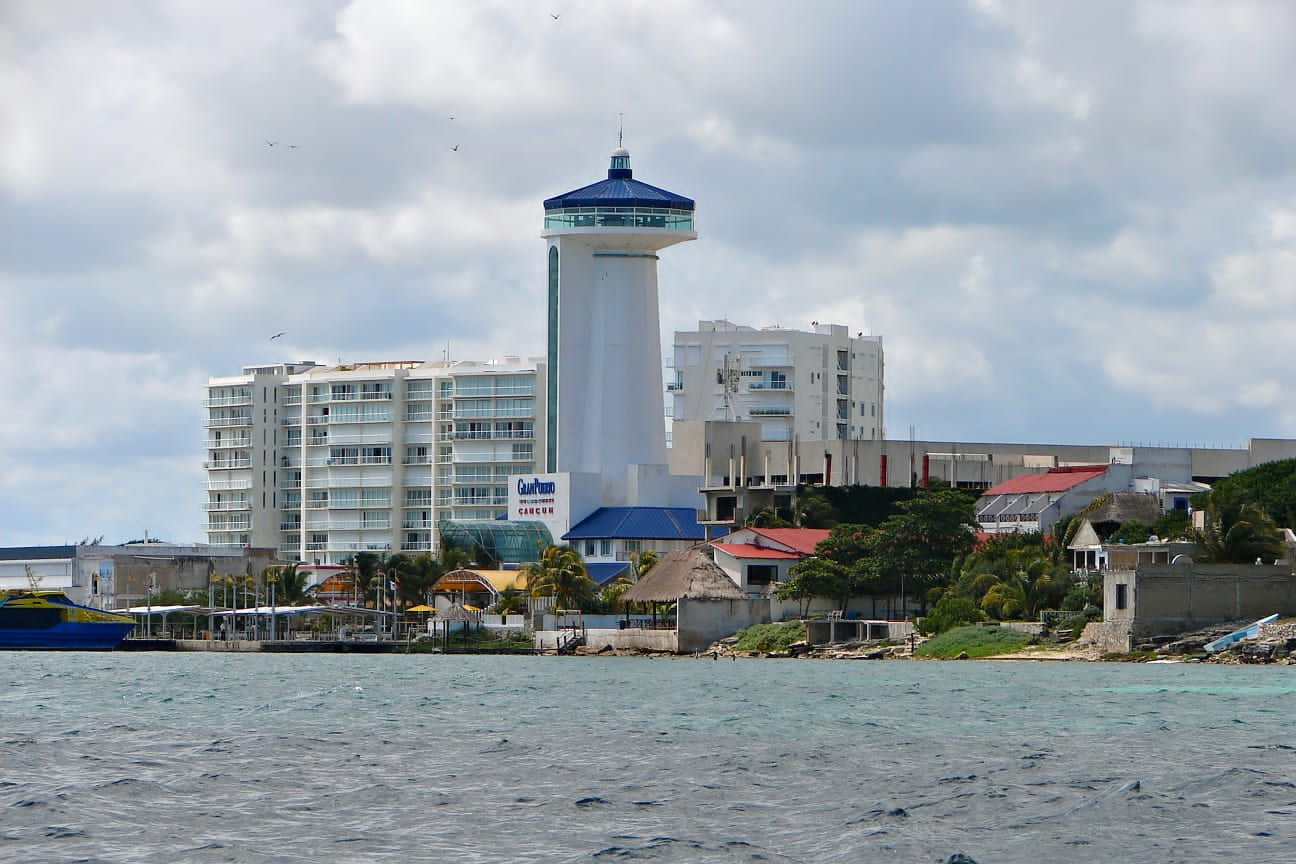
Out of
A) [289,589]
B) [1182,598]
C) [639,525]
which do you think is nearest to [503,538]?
[639,525]

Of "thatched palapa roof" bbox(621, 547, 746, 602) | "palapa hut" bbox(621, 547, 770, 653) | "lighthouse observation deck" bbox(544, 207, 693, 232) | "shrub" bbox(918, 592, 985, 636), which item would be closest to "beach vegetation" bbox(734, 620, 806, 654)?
"palapa hut" bbox(621, 547, 770, 653)

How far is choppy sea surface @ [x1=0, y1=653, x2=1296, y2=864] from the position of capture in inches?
1204

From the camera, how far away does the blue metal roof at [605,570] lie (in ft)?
434

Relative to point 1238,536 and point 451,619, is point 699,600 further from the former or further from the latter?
point 1238,536

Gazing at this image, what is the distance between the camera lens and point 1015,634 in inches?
3548

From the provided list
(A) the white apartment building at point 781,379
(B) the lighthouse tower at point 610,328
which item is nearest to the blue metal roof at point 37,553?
(B) the lighthouse tower at point 610,328

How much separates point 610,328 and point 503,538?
15.0 metres

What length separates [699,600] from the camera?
105062 mm

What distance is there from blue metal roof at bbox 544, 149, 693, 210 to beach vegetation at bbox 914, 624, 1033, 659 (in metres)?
53.2

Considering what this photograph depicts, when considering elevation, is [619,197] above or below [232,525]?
above

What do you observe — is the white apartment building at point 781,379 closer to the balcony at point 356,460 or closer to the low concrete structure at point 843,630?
the balcony at point 356,460

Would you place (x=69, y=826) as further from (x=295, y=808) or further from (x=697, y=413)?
(x=697, y=413)

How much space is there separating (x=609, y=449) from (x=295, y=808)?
10742 centimetres

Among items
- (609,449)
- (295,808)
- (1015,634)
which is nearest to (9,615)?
(609,449)
